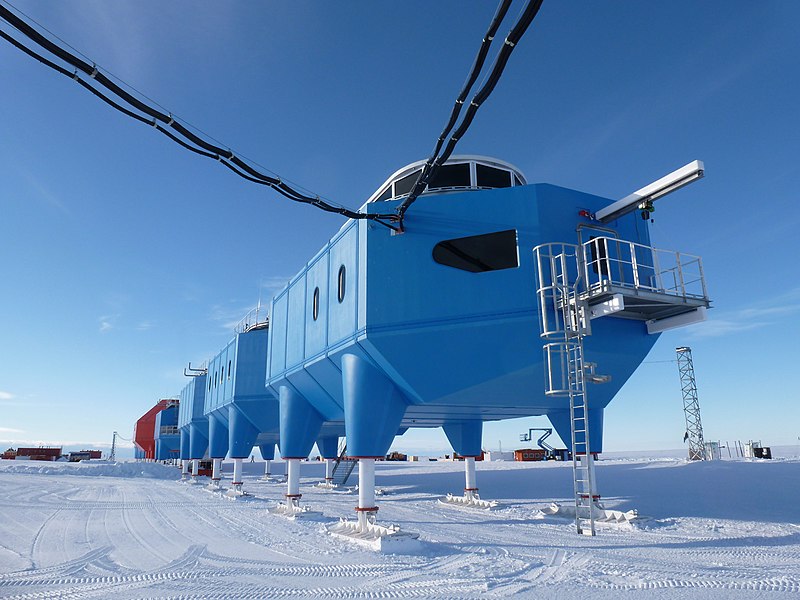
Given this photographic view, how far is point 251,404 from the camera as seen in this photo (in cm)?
2742

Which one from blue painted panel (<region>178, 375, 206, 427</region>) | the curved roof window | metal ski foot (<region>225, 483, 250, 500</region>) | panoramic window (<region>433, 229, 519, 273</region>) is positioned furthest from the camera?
blue painted panel (<region>178, 375, 206, 427</region>)

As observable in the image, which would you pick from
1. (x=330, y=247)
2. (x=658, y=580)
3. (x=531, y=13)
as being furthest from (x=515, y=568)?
(x=330, y=247)

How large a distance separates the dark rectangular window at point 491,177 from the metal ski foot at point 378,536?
9.43 meters

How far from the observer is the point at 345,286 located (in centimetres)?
1569

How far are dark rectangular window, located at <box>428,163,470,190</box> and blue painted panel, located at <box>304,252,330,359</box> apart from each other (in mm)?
4339

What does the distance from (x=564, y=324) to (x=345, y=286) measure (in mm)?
6137

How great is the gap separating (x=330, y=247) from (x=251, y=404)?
13.1 meters

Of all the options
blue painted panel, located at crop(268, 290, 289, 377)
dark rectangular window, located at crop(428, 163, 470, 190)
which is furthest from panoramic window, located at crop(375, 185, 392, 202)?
blue painted panel, located at crop(268, 290, 289, 377)

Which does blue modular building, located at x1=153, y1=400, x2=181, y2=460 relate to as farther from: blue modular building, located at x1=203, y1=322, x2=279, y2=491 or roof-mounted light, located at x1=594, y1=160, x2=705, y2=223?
roof-mounted light, located at x1=594, y1=160, x2=705, y2=223

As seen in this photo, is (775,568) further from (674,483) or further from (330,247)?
(674,483)

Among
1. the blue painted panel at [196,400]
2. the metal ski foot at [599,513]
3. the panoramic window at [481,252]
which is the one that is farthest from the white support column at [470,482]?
the blue painted panel at [196,400]

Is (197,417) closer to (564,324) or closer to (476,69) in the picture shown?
(564,324)

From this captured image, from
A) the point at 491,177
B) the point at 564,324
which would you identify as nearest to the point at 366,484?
the point at 564,324

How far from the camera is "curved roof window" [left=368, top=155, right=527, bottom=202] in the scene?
15875mm
